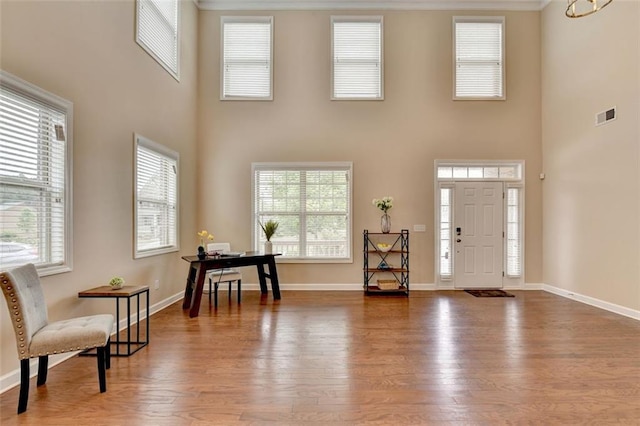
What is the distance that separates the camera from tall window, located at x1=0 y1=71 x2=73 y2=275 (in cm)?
249

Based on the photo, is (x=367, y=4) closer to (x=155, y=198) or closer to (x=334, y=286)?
(x=155, y=198)

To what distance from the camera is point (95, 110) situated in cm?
341

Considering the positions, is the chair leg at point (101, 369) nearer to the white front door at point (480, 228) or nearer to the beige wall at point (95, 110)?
the beige wall at point (95, 110)

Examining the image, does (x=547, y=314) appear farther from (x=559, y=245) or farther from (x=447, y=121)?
(x=447, y=121)

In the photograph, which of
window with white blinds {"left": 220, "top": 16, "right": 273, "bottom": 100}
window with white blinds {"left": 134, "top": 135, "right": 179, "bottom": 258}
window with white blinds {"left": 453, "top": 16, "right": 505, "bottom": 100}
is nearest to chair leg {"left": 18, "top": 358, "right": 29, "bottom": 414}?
window with white blinds {"left": 134, "top": 135, "right": 179, "bottom": 258}

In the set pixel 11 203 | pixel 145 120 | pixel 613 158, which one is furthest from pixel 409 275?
pixel 11 203

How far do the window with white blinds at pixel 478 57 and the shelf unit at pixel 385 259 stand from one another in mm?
2796

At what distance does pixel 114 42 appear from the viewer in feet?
12.1

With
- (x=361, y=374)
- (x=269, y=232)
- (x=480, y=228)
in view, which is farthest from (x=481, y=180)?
(x=361, y=374)

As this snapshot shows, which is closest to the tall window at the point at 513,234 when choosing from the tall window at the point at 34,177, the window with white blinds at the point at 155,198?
the window with white blinds at the point at 155,198

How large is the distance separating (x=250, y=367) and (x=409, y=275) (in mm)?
3814

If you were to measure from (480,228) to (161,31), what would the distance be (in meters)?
6.00

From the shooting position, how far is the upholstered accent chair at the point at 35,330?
217 centimetres

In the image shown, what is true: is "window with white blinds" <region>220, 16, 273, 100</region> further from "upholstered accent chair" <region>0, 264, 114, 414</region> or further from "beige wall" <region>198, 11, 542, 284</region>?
"upholstered accent chair" <region>0, 264, 114, 414</region>
